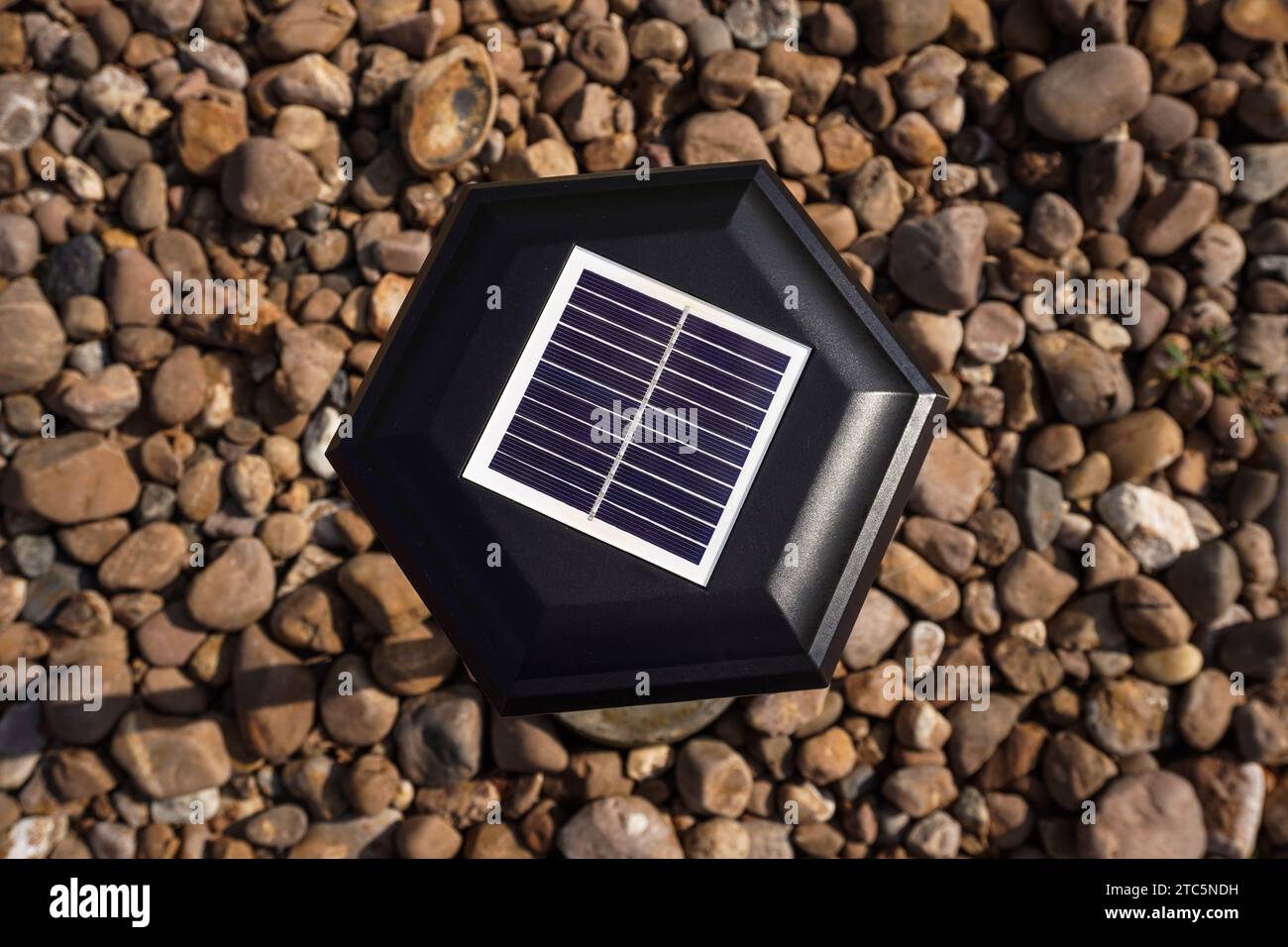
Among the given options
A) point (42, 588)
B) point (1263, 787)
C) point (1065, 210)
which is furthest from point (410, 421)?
point (1263, 787)

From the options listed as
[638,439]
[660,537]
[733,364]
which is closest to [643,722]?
[660,537]

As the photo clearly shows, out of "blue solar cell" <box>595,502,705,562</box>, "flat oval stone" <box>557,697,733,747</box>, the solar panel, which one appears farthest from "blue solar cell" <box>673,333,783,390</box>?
"flat oval stone" <box>557,697,733,747</box>

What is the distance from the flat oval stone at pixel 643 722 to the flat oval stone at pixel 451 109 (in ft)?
10.2

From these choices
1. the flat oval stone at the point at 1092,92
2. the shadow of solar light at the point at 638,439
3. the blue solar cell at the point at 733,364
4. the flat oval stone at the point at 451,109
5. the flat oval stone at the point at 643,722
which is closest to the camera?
the shadow of solar light at the point at 638,439

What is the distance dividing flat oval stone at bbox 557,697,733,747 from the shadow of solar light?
1491 millimetres

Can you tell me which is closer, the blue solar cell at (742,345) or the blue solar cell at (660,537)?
the blue solar cell at (660,537)

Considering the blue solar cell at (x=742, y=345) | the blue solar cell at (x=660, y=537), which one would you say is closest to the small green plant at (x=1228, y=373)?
the blue solar cell at (x=742, y=345)

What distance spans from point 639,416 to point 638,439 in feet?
0.29

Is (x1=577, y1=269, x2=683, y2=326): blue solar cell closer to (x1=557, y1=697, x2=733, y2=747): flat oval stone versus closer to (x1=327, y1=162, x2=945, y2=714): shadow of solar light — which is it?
(x1=327, y1=162, x2=945, y2=714): shadow of solar light

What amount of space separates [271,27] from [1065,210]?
15.2 ft

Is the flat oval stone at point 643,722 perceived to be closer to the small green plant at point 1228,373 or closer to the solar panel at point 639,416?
the solar panel at point 639,416

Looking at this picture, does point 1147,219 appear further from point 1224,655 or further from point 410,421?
point 410,421

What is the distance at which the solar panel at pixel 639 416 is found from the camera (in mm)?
3430

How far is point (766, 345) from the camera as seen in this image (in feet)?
11.6
